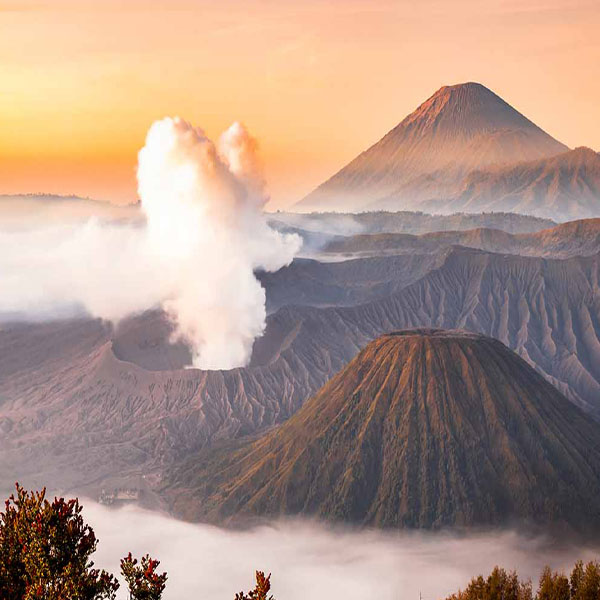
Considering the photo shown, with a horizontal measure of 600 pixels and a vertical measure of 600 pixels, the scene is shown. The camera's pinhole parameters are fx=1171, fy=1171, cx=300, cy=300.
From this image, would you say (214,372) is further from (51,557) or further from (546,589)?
(51,557)

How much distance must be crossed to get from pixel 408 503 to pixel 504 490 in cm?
902

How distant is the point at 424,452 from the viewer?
109 metres

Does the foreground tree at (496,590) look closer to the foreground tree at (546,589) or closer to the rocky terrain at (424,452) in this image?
the foreground tree at (546,589)

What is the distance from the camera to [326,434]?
4498 inches

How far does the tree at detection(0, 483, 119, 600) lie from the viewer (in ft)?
127

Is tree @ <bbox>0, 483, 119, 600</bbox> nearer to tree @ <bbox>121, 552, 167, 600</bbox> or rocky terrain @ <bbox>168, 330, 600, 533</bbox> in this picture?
tree @ <bbox>121, 552, 167, 600</bbox>

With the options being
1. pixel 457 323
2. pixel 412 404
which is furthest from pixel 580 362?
pixel 412 404

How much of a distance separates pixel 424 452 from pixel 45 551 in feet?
241

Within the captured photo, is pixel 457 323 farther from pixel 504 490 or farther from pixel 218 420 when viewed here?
pixel 504 490

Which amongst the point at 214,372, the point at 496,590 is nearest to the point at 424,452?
the point at 496,590

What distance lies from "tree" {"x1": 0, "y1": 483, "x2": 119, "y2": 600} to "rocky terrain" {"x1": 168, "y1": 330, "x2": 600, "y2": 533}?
67.9 metres

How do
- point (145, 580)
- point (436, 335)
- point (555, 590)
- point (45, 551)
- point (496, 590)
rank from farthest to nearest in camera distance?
point (436, 335) → point (496, 590) → point (555, 590) → point (145, 580) → point (45, 551)

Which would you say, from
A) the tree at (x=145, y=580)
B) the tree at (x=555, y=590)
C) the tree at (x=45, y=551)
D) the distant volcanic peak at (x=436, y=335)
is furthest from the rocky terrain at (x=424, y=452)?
the tree at (x=45, y=551)

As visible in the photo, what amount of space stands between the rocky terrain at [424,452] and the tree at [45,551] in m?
67.9
